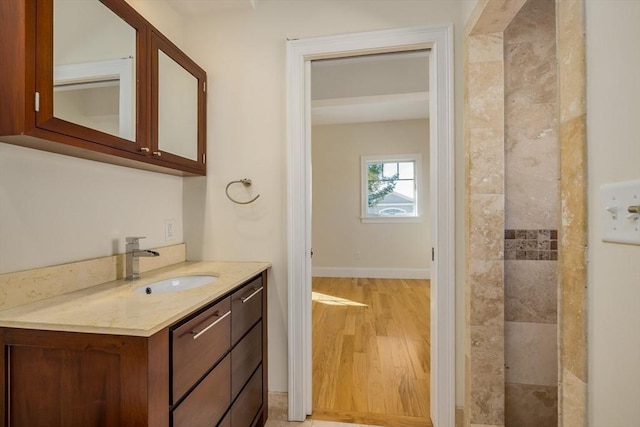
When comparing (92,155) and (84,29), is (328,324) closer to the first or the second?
(92,155)

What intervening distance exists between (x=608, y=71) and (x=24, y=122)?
4.70ft

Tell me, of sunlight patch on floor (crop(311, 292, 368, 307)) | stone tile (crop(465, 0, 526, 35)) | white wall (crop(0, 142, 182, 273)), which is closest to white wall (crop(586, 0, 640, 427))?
stone tile (crop(465, 0, 526, 35))

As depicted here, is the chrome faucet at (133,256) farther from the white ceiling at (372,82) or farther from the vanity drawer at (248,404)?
the white ceiling at (372,82)

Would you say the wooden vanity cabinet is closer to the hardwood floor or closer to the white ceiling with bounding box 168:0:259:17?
the hardwood floor

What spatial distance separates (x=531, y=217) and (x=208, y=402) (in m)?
1.72

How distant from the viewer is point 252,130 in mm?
1846

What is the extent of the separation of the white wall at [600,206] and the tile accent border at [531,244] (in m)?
1.01

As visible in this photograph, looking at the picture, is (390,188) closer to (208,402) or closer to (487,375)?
(487,375)

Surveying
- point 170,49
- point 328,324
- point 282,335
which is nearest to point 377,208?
point 328,324

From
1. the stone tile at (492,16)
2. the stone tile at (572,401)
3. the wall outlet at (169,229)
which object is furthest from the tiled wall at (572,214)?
the wall outlet at (169,229)

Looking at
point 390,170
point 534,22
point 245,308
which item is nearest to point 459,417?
point 245,308

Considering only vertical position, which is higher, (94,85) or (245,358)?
(94,85)

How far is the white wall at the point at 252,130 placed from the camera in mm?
1807

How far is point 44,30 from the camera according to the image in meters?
0.90
